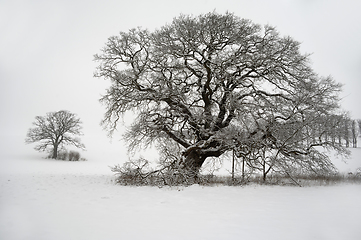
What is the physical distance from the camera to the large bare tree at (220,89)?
1027 centimetres

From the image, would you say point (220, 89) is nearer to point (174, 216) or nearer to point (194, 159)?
point (194, 159)

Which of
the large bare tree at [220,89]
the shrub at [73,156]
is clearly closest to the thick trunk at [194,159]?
the large bare tree at [220,89]

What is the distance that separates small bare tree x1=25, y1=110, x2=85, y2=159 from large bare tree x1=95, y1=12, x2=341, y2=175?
21.6 m

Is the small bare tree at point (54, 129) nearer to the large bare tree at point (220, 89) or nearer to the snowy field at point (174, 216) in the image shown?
the large bare tree at point (220, 89)

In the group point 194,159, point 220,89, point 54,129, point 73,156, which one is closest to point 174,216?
point 194,159

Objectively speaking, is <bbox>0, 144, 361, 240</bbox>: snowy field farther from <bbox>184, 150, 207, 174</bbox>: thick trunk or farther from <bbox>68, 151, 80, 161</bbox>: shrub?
<bbox>68, 151, 80, 161</bbox>: shrub

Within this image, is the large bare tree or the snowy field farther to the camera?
the large bare tree

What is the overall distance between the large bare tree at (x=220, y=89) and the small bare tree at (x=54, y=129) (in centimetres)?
2164

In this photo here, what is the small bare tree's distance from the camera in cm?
2998

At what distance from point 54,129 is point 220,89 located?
2650 cm

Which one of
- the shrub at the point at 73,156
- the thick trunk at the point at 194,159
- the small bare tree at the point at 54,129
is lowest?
the shrub at the point at 73,156

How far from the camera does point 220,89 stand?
35.2 feet

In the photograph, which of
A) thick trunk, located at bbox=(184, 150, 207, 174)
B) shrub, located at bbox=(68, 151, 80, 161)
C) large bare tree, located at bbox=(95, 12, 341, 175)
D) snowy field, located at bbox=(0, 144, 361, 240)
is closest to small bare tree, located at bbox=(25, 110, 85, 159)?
shrub, located at bbox=(68, 151, 80, 161)

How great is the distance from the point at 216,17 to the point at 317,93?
566 centimetres
